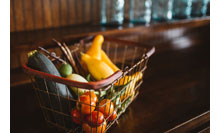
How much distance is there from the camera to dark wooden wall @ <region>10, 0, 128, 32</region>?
3.00ft

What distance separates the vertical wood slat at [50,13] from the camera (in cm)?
91

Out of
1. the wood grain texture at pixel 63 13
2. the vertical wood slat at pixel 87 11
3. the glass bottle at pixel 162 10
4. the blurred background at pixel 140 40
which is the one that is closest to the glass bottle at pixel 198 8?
the blurred background at pixel 140 40

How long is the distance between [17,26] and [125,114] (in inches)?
23.4

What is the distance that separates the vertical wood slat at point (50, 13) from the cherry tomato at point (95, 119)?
603 mm

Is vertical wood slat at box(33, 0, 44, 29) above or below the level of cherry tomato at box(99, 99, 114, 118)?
above

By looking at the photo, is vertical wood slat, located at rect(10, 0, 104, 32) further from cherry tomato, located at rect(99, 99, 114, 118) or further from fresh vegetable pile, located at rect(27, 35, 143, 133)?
cherry tomato, located at rect(99, 99, 114, 118)

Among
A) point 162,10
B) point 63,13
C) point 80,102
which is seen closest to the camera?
point 80,102

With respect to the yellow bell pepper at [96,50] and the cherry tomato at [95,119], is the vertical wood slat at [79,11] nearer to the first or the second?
the yellow bell pepper at [96,50]

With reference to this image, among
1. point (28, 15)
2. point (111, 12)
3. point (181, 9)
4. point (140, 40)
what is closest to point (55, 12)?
point (28, 15)

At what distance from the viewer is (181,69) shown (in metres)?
1.18

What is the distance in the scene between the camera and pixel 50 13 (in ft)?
3.29

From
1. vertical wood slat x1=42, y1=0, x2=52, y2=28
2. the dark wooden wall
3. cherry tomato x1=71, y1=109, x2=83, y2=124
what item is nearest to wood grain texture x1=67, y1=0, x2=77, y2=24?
the dark wooden wall

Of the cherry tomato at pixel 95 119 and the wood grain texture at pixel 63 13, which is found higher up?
the wood grain texture at pixel 63 13

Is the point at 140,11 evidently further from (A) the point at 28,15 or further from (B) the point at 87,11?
(A) the point at 28,15
